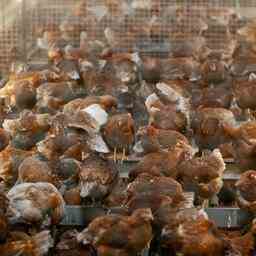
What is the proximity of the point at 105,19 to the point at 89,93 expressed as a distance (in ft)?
3.95

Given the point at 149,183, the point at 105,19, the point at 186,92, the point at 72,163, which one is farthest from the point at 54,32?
the point at 149,183

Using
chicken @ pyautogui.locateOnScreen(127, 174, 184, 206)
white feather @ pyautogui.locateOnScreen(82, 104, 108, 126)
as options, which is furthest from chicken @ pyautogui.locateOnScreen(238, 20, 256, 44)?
chicken @ pyautogui.locateOnScreen(127, 174, 184, 206)

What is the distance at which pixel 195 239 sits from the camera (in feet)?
10.1

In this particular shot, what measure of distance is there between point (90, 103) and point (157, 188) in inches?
47.1

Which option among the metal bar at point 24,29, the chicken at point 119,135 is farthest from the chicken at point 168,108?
the metal bar at point 24,29

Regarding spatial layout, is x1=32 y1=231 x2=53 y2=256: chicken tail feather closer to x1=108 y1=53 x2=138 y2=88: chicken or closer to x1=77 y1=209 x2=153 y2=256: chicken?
x1=77 y1=209 x2=153 y2=256: chicken

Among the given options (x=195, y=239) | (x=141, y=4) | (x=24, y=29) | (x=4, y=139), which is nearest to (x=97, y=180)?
(x=195, y=239)

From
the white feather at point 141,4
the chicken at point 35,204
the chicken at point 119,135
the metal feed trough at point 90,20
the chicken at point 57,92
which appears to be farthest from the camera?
the white feather at point 141,4

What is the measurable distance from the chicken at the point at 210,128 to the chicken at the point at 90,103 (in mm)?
560

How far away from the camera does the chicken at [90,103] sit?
441 cm

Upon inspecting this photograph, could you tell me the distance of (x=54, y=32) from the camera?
5.79 m

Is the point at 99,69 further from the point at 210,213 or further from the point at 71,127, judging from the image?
the point at 210,213

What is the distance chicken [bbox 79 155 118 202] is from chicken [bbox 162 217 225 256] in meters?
0.51

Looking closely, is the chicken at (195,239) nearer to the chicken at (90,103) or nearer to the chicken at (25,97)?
the chicken at (90,103)
